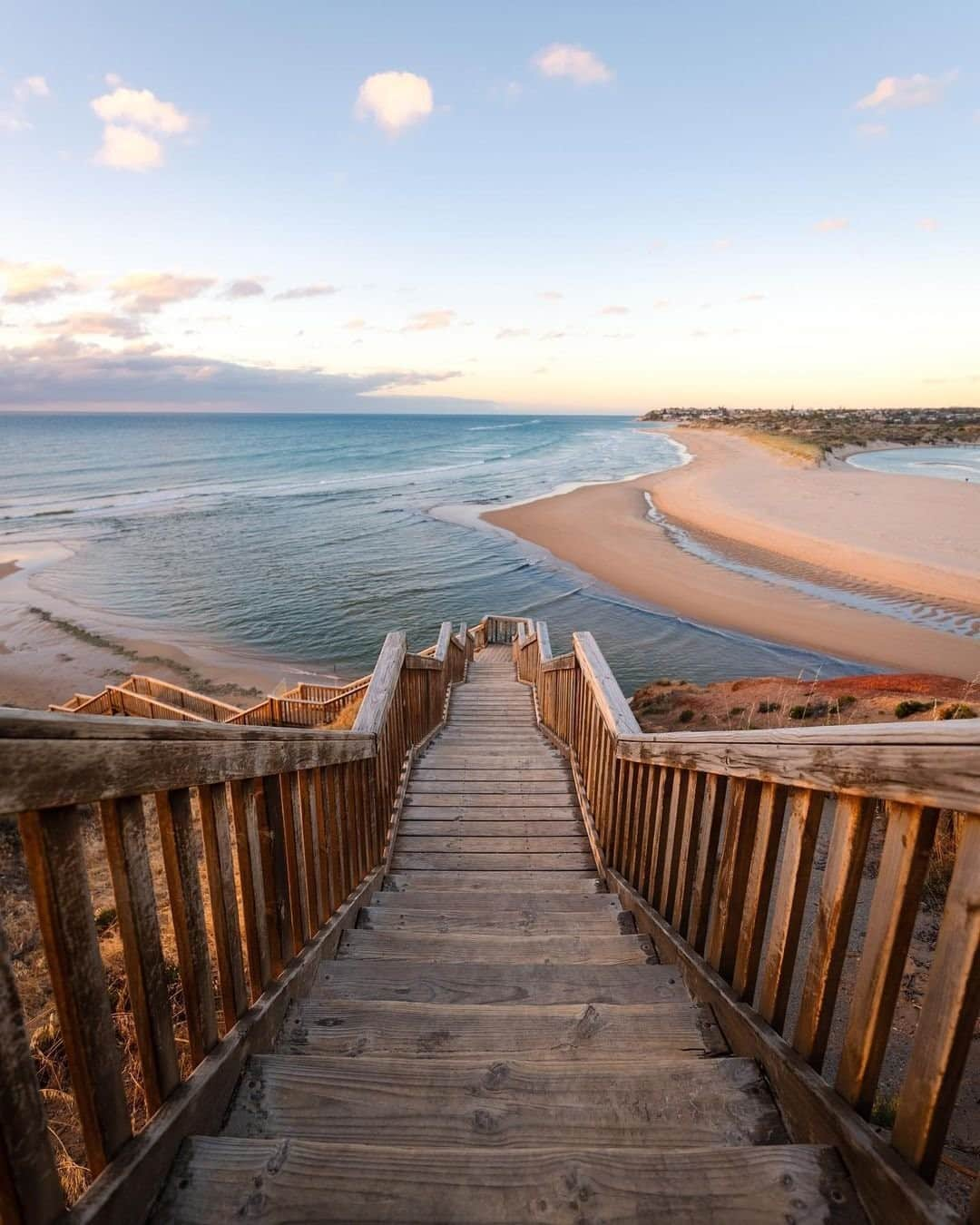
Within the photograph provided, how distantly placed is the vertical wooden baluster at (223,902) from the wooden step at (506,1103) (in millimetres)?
184

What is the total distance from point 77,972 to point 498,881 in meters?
2.94

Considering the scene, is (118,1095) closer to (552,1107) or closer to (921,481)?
(552,1107)

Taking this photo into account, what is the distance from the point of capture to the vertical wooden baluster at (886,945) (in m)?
1.39

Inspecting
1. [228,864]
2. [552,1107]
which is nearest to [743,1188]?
[552,1107]

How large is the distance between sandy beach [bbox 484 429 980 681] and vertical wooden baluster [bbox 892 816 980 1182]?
1398 cm

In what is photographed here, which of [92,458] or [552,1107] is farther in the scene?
[92,458]

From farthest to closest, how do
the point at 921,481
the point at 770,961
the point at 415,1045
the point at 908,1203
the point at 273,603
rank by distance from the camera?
1. the point at 921,481
2. the point at 273,603
3. the point at 415,1045
4. the point at 770,961
5. the point at 908,1203

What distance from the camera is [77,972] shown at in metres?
1.30

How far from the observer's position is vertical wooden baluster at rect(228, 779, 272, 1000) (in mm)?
2051

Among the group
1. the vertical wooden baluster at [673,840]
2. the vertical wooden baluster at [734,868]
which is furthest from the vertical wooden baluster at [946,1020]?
the vertical wooden baluster at [673,840]

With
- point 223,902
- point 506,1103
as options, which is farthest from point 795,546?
point 223,902

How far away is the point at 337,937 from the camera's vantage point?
302 centimetres

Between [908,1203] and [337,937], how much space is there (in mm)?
2296

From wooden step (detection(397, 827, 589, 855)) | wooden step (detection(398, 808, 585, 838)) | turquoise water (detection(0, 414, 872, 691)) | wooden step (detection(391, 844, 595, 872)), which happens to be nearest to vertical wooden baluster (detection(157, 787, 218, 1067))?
wooden step (detection(391, 844, 595, 872))
